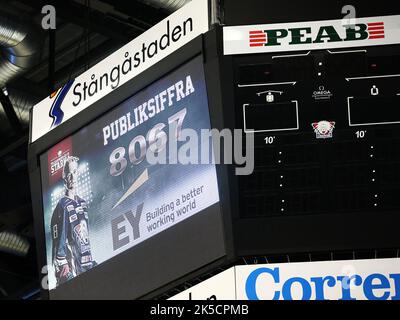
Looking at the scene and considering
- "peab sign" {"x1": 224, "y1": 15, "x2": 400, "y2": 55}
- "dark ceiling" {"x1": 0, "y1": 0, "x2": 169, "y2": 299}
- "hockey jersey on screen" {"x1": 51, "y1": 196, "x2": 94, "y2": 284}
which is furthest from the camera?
"dark ceiling" {"x1": 0, "y1": 0, "x2": 169, "y2": 299}

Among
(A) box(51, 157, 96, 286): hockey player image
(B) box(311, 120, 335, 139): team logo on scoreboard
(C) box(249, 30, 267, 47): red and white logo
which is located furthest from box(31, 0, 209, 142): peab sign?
(B) box(311, 120, 335, 139): team logo on scoreboard

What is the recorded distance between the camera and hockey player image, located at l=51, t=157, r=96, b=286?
23.6 feet

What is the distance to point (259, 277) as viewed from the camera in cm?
609

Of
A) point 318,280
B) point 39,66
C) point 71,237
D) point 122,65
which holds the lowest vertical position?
point 318,280

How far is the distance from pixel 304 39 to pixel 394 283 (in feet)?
4.90

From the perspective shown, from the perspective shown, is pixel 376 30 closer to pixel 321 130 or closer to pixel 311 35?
pixel 311 35

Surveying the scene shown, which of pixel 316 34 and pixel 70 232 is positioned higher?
pixel 316 34

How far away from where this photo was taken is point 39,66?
431 inches

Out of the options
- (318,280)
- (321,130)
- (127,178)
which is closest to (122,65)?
(127,178)

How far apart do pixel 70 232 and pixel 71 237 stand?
3 cm

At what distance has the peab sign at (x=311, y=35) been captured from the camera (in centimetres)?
651

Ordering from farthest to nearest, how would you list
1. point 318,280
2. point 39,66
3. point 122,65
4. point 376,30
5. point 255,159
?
point 39,66 < point 122,65 < point 376,30 < point 255,159 < point 318,280

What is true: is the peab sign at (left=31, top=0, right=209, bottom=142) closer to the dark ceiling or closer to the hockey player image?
the hockey player image
